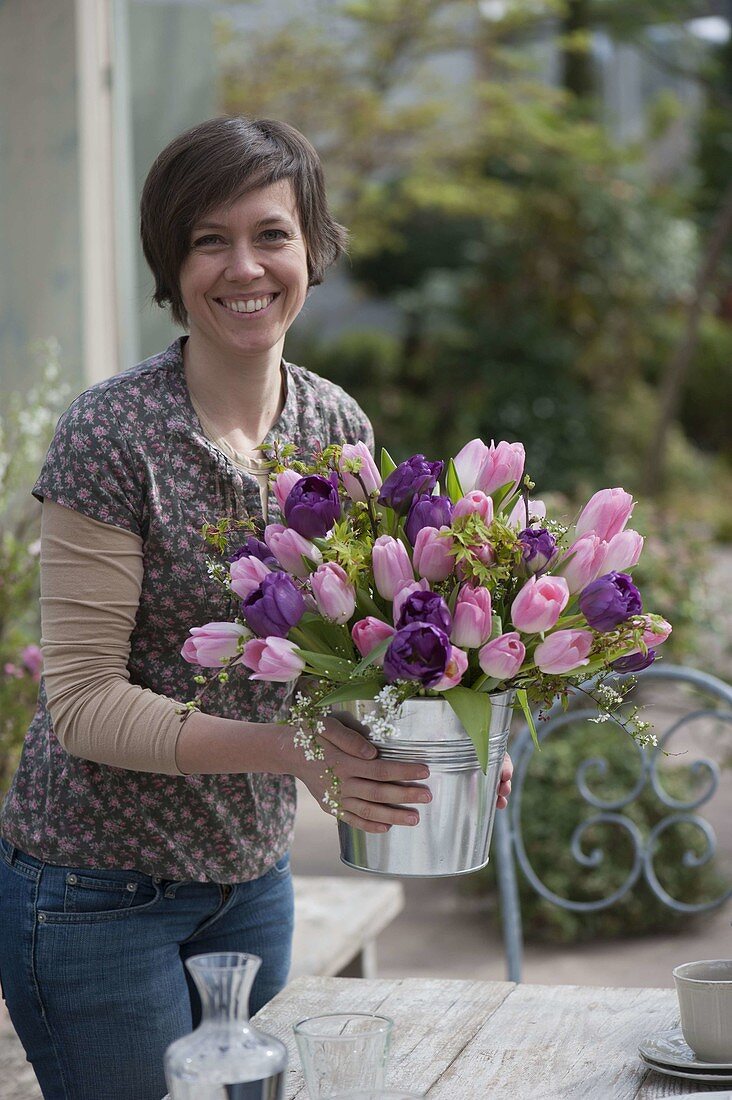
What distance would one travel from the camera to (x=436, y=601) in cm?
127

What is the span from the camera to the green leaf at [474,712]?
132 centimetres

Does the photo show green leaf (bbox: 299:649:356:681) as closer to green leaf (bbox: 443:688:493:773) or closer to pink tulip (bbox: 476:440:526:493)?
green leaf (bbox: 443:688:493:773)

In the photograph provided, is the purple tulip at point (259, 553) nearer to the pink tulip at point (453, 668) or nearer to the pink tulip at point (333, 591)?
the pink tulip at point (333, 591)

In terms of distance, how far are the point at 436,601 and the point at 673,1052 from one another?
614mm

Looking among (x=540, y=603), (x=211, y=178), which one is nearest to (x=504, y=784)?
(x=540, y=603)

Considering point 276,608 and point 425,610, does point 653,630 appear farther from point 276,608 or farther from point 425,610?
point 276,608

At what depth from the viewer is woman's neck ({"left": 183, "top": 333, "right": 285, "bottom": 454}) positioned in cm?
181

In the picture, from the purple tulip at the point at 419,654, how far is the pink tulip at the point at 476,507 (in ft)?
0.53

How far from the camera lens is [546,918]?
430 cm

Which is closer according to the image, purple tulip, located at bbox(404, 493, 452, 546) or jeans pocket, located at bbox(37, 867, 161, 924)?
purple tulip, located at bbox(404, 493, 452, 546)

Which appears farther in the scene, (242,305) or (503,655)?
(242,305)

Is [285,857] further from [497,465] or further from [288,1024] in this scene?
[497,465]

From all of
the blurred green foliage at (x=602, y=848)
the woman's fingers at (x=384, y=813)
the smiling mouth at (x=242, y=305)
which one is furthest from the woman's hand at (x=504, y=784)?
the blurred green foliage at (x=602, y=848)

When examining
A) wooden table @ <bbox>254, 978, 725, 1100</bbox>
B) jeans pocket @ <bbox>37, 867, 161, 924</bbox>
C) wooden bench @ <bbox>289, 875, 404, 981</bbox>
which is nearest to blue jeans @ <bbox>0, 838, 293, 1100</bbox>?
jeans pocket @ <bbox>37, 867, 161, 924</bbox>
